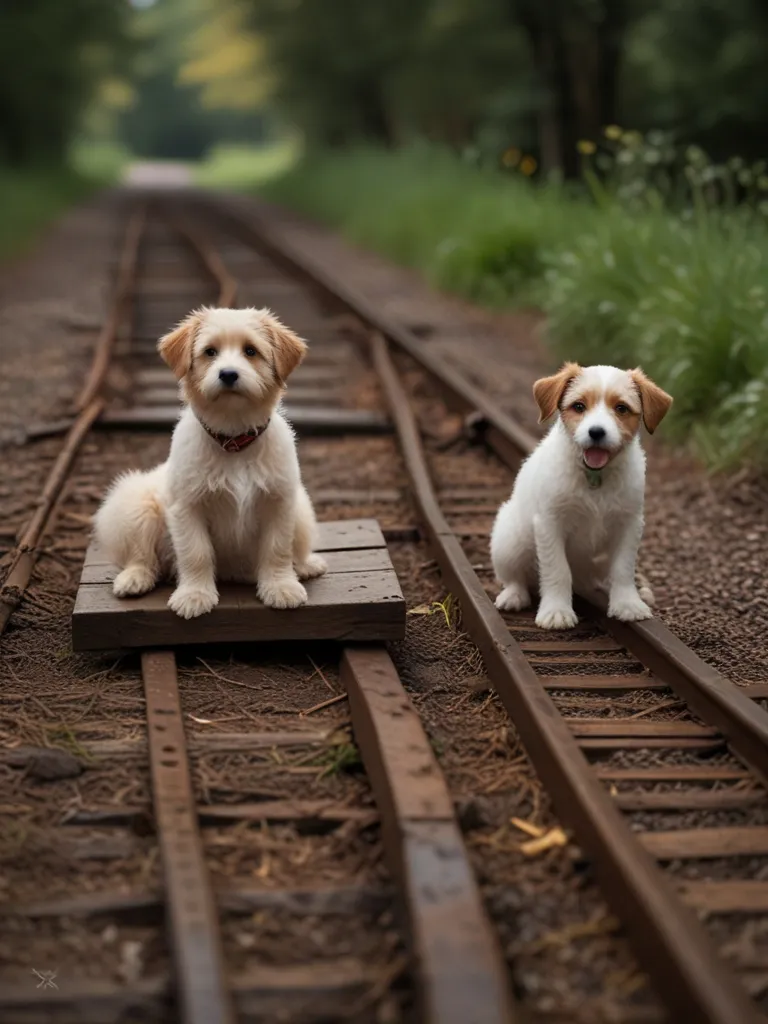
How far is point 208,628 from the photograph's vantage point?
4.60m

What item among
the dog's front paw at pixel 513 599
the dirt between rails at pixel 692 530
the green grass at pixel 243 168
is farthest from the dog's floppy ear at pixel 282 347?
the green grass at pixel 243 168

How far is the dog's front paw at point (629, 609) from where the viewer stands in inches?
190

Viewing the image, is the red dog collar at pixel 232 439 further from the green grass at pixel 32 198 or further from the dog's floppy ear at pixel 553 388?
the green grass at pixel 32 198

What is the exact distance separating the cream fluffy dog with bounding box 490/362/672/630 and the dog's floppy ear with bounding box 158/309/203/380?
1359 millimetres

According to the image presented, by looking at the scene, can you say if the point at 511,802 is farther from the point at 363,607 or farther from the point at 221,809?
the point at 363,607

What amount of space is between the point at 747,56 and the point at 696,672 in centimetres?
1398

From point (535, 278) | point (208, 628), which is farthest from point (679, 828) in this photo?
point (535, 278)

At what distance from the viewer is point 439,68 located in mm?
26938

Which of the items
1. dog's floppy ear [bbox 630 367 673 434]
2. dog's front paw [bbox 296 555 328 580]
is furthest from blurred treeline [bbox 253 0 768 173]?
dog's front paw [bbox 296 555 328 580]

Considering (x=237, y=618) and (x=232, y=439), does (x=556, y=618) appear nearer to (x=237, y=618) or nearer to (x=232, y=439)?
(x=237, y=618)

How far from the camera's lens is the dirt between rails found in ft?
16.8

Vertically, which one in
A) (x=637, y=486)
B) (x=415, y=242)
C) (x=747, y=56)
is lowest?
(x=415, y=242)

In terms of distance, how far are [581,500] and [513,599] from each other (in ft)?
2.00

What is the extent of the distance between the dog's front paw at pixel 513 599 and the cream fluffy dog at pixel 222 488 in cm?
85
